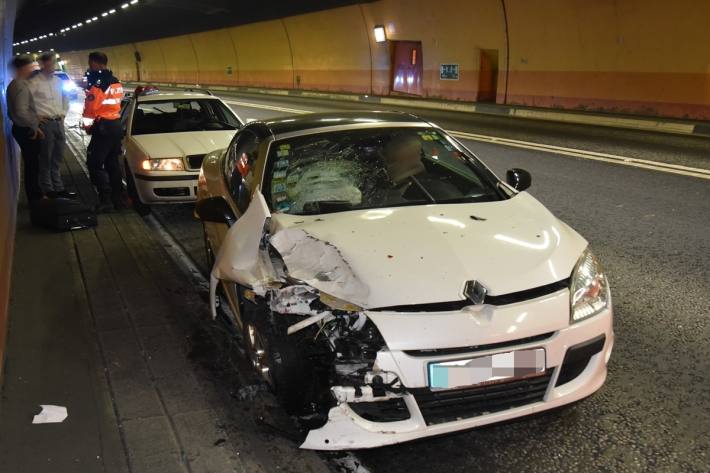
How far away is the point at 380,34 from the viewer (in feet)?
80.4

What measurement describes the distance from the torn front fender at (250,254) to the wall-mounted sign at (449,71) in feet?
62.5

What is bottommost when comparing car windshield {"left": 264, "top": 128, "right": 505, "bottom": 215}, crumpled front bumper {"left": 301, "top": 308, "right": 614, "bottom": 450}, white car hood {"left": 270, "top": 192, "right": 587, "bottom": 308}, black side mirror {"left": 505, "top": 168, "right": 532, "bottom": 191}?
crumpled front bumper {"left": 301, "top": 308, "right": 614, "bottom": 450}

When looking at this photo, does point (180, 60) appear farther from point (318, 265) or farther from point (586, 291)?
point (586, 291)

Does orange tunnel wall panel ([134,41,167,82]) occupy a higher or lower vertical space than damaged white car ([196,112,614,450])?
higher

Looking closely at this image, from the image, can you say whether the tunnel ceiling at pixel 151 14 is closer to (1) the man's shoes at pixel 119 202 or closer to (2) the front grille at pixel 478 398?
(1) the man's shoes at pixel 119 202

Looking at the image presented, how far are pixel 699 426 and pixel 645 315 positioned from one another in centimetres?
133

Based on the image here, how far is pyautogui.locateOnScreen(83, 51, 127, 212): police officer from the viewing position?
746cm

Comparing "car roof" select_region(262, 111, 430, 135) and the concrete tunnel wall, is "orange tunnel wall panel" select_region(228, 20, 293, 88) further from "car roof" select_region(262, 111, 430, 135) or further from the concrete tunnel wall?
"car roof" select_region(262, 111, 430, 135)

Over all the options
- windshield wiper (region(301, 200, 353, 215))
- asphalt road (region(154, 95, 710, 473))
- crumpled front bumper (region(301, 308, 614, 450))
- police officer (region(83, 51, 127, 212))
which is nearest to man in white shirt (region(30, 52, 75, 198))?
police officer (region(83, 51, 127, 212))

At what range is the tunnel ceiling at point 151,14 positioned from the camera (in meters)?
27.2

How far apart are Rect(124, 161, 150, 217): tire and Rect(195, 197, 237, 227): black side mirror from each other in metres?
3.73

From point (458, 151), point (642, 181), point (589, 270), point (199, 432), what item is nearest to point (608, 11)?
point (642, 181)

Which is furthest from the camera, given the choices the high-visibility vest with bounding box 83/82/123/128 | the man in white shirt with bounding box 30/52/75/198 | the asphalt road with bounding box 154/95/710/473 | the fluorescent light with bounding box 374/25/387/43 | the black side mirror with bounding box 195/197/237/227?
the fluorescent light with bounding box 374/25/387/43

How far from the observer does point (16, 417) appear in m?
3.19
